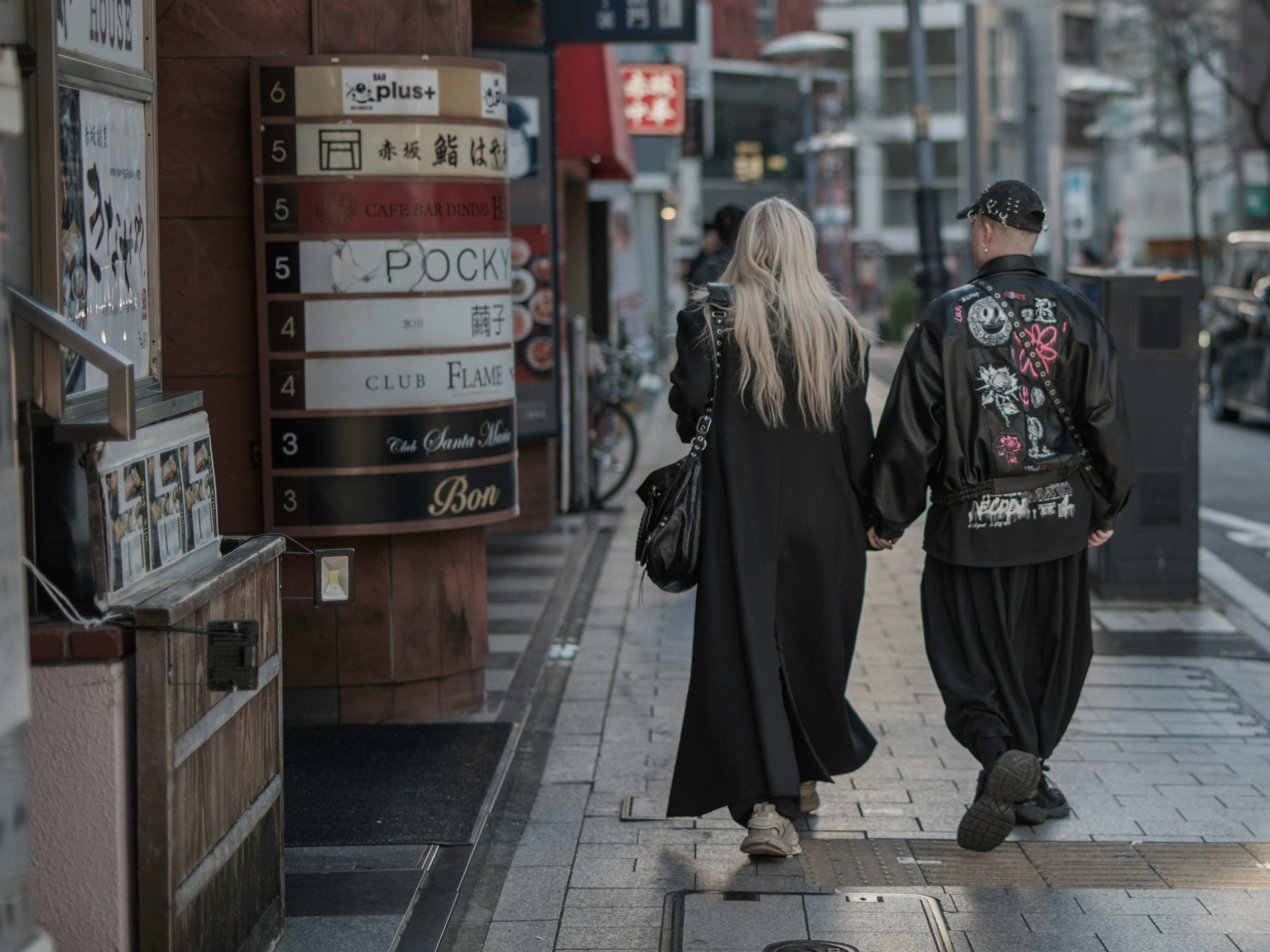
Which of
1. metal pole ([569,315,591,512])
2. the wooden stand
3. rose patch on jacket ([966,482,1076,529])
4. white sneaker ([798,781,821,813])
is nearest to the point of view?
the wooden stand

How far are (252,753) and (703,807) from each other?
4.63 ft

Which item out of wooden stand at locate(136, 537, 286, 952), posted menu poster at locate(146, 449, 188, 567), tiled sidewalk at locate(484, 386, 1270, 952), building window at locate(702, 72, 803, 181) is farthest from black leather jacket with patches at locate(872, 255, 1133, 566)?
building window at locate(702, 72, 803, 181)

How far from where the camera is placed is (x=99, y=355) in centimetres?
272

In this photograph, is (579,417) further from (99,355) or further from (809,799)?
(99,355)

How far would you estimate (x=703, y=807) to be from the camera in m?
4.31

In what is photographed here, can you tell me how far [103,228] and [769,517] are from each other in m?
1.98

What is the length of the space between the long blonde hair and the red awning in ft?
22.0

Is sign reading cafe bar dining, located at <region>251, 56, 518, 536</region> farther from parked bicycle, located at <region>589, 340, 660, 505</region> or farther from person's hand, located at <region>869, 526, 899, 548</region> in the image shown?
parked bicycle, located at <region>589, 340, 660, 505</region>

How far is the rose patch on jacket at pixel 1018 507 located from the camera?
14.3 ft

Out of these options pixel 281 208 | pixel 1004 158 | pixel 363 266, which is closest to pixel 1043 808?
pixel 363 266

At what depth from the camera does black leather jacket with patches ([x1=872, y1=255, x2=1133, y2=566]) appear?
14.2ft

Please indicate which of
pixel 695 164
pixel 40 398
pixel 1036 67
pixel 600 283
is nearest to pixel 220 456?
pixel 40 398

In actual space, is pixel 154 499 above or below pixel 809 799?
above

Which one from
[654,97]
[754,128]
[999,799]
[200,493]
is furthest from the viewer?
[754,128]
